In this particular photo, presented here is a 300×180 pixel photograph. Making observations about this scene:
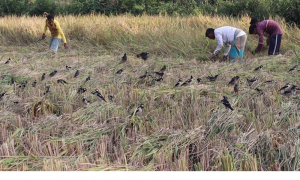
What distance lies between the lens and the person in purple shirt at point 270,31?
5809 mm

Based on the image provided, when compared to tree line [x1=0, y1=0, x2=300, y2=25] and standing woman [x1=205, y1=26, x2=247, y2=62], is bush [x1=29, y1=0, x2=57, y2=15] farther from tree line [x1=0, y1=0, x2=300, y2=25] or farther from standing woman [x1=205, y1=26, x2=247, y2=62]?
standing woman [x1=205, y1=26, x2=247, y2=62]

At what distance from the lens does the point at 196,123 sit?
9.59 ft

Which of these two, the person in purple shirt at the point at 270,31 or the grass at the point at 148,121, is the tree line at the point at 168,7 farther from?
the grass at the point at 148,121

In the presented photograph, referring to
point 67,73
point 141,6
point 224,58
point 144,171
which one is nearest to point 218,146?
point 144,171

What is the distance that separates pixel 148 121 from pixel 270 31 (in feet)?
12.7

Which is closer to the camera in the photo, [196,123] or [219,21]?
[196,123]

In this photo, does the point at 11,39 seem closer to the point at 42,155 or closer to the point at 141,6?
the point at 141,6

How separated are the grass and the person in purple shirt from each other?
20.9 inches

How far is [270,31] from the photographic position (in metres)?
5.98

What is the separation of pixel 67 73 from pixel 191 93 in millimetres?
2140

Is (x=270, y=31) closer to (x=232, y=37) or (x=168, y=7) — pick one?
(x=232, y=37)

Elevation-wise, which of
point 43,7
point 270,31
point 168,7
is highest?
point 270,31

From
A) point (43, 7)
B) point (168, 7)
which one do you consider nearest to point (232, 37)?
point (168, 7)

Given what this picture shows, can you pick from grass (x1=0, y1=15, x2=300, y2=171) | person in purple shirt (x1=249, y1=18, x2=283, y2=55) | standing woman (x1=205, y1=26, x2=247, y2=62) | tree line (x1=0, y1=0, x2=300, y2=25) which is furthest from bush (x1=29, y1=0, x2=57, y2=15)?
person in purple shirt (x1=249, y1=18, x2=283, y2=55)
